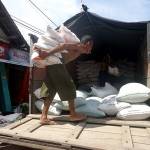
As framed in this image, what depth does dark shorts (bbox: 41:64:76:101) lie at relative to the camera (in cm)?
313

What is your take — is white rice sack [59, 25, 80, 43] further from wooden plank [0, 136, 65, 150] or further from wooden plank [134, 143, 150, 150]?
wooden plank [134, 143, 150, 150]

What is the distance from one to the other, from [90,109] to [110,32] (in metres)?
1.98

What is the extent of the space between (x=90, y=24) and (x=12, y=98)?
6.03 metres

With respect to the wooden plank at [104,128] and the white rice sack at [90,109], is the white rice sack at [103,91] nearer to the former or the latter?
the white rice sack at [90,109]

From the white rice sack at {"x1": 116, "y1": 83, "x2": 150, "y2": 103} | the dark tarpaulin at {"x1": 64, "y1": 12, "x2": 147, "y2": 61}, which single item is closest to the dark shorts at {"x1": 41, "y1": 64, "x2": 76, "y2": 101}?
the white rice sack at {"x1": 116, "y1": 83, "x2": 150, "y2": 103}

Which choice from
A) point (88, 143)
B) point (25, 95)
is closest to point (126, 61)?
point (88, 143)

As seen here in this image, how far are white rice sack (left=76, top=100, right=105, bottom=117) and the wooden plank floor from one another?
18 centimetres

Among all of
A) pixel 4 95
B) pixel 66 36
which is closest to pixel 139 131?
pixel 66 36

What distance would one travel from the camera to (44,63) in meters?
3.16

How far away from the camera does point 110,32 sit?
4867 millimetres

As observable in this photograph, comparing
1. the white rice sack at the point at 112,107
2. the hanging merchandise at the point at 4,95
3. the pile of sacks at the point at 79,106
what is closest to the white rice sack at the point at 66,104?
the pile of sacks at the point at 79,106

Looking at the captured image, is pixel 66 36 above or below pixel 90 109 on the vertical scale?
above

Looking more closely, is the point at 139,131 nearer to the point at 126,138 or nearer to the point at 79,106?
the point at 126,138

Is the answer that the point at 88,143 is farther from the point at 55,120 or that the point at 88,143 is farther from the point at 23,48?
the point at 23,48
